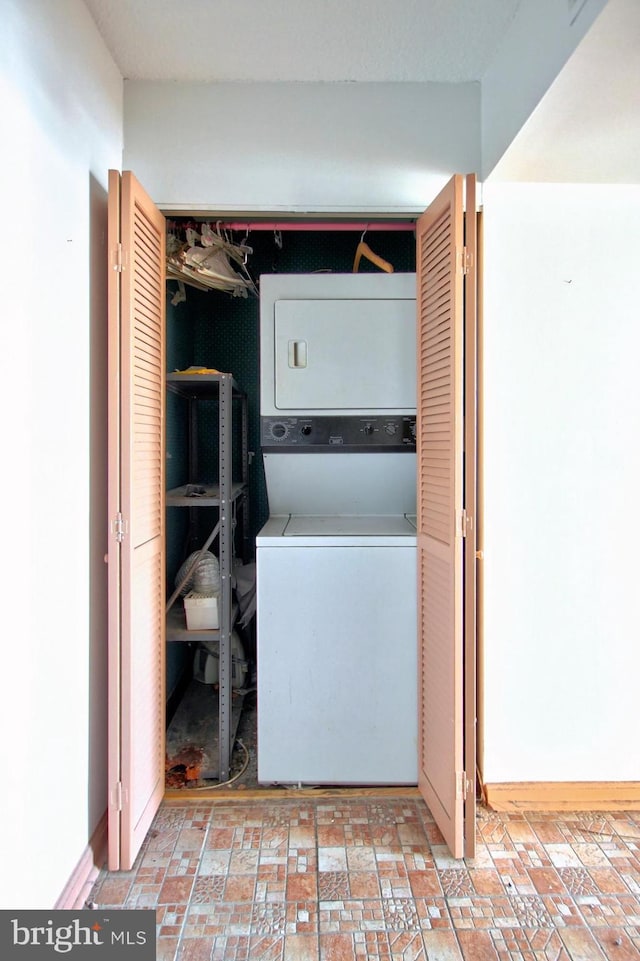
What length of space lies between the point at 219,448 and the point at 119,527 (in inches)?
30.1

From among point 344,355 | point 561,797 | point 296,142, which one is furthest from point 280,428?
point 561,797

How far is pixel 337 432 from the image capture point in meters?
2.32

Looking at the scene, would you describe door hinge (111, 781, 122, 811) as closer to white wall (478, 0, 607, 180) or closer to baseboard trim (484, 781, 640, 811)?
baseboard trim (484, 781, 640, 811)

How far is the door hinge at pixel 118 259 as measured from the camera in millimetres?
1753

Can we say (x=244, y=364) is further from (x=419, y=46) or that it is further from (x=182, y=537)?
(x=419, y=46)

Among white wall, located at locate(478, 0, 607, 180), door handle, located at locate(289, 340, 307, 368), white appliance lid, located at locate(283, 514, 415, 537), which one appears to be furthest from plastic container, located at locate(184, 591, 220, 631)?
white wall, located at locate(478, 0, 607, 180)

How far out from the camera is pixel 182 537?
10.2 feet

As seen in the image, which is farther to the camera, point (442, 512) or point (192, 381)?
point (192, 381)

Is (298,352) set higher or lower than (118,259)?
lower

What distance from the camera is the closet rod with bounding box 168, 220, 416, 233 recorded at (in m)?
2.34

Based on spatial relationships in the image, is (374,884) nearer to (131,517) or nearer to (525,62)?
(131,517)

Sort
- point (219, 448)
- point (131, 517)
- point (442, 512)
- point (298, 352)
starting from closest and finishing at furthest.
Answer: point (131, 517), point (442, 512), point (298, 352), point (219, 448)

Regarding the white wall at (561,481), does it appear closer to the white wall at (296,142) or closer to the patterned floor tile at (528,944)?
the white wall at (296,142)

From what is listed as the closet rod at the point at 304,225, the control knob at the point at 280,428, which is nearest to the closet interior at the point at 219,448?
the closet rod at the point at 304,225
